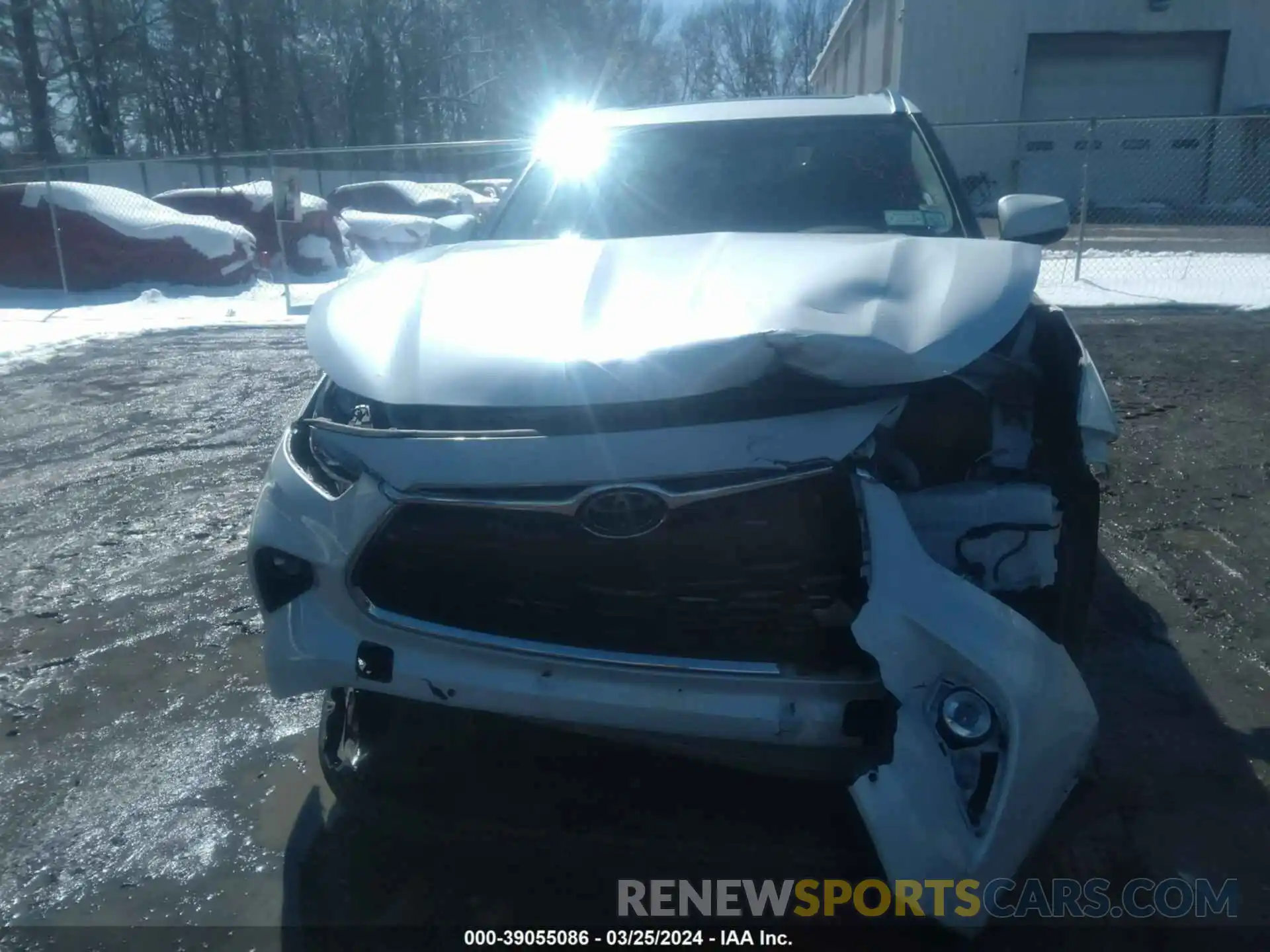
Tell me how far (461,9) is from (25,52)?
15.2 m

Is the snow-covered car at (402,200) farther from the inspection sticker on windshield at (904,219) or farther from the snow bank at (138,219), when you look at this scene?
the inspection sticker on windshield at (904,219)

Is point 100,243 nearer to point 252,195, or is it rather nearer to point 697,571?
point 252,195

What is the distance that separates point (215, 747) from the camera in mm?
2869

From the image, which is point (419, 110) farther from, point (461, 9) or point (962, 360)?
point (962, 360)

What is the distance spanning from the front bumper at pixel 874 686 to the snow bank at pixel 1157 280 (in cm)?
917

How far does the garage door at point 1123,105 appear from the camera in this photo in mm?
23766

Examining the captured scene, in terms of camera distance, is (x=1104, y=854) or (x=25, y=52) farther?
(x=25, y=52)

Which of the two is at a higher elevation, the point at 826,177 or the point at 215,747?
the point at 826,177

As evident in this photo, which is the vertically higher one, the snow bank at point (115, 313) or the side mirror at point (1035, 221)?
the side mirror at point (1035, 221)

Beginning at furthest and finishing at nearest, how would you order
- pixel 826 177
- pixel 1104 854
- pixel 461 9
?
pixel 461 9 < pixel 826 177 < pixel 1104 854

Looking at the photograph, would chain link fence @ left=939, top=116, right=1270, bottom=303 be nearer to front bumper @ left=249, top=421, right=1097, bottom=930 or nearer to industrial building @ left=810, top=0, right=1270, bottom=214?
industrial building @ left=810, top=0, right=1270, bottom=214

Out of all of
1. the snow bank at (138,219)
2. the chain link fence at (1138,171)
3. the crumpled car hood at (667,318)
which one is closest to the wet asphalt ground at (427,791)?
the crumpled car hood at (667,318)

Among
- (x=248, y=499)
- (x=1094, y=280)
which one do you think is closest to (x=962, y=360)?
(x=248, y=499)

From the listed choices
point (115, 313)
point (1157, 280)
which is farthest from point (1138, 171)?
point (115, 313)
